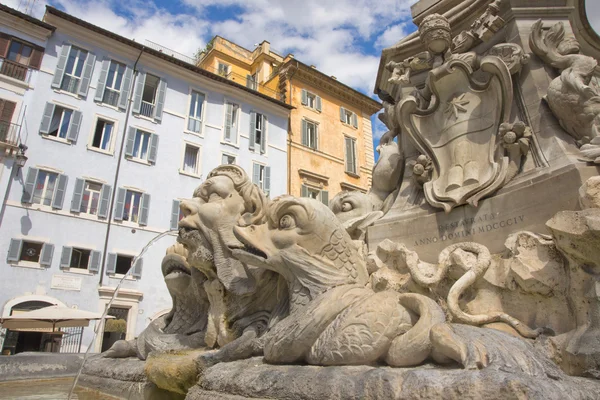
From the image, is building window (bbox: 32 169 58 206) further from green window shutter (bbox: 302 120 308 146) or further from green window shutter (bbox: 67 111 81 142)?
green window shutter (bbox: 302 120 308 146)

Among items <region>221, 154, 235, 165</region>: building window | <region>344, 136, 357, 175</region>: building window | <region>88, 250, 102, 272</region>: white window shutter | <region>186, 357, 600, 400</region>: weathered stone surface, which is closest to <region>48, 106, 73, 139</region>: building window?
<region>88, 250, 102, 272</region>: white window shutter

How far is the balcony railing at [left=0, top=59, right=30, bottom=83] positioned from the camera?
17.9 metres

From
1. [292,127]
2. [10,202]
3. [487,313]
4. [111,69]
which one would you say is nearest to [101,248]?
[10,202]

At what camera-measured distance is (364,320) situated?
233 cm

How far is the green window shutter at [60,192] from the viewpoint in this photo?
17.2 meters

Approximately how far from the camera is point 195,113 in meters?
23.3

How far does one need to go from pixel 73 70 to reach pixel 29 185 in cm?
615

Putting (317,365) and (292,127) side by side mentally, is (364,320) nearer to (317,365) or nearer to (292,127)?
(317,365)

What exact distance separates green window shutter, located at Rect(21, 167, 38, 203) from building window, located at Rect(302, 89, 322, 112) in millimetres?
16347

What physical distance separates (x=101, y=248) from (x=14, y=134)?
5.60 metres

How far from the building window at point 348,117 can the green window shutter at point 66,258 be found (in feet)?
61.9

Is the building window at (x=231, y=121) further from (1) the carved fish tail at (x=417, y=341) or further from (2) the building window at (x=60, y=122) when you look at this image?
(1) the carved fish tail at (x=417, y=341)

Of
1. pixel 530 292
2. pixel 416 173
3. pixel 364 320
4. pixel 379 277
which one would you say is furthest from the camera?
pixel 416 173

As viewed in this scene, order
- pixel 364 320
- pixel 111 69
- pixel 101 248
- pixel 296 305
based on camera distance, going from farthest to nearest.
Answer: pixel 111 69 < pixel 101 248 < pixel 296 305 < pixel 364 320
